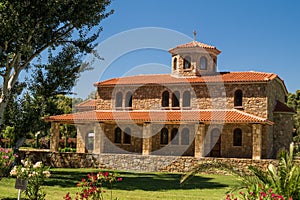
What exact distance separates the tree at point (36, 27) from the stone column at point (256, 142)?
12145mm

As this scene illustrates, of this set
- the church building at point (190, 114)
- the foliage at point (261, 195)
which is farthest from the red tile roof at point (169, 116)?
the foliage at point (261, 195)

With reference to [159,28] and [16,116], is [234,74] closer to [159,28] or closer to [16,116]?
[159,28]

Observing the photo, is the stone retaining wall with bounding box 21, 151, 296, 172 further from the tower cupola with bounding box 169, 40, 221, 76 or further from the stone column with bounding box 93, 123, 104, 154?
the tower cupola with bounding box 169, 40, 221, 76

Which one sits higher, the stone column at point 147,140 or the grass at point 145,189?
the stone column at point 147,140

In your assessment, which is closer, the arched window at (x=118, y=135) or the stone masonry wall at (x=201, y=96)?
the stone masonry wall at (x=201, y=96)

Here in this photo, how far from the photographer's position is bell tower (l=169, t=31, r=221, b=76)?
103 ft

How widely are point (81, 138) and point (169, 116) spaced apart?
321 inches

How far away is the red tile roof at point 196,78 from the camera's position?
28234mm

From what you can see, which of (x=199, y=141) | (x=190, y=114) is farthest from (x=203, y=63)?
(x=199, y=141)

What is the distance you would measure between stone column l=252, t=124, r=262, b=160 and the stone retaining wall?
922 mm

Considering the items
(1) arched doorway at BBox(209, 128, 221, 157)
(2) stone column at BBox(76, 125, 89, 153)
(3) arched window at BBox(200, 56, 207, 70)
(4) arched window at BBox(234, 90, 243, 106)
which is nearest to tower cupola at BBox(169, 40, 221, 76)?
(3) arched window at BBox(200, 56, 207, 70)

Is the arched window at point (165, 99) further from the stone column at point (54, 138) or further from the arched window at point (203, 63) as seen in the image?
the stone column at point (54, 138)

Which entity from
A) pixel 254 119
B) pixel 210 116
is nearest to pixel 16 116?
pixel 210 116

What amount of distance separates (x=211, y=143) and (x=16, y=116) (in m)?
14.1
